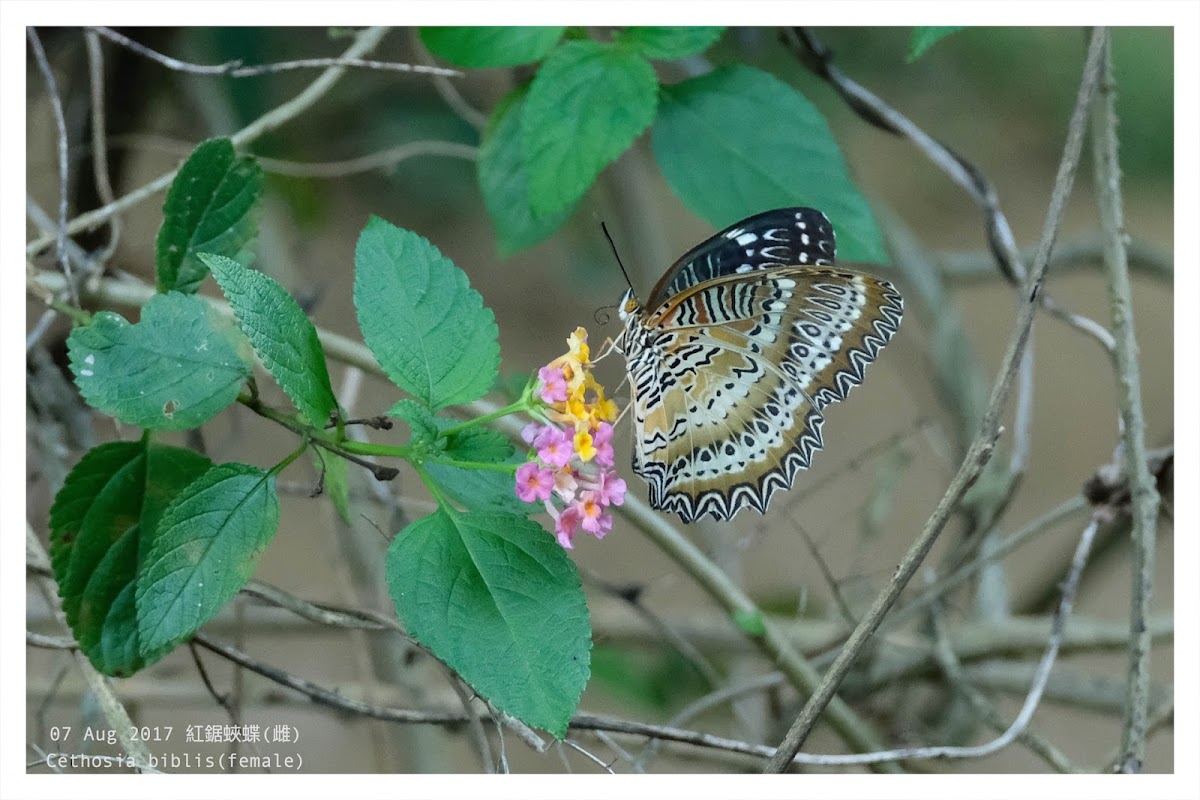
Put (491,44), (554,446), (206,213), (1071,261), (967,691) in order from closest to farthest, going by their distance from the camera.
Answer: (554,446) < (206,213) < (491,44) < (967,691) < (1071,261)

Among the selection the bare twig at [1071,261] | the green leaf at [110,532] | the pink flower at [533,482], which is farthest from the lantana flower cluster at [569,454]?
the bare twig at [1071,261]

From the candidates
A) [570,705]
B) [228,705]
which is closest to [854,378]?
[570,705]

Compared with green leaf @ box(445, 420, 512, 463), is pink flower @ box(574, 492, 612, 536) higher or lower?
lower

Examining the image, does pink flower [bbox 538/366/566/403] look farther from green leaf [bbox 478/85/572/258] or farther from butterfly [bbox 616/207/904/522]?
green leaf [bbox 478/85/572/258]

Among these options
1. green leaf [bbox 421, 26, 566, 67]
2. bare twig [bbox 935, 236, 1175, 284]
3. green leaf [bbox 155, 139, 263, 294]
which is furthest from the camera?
bare twig [bbox 935, 236, 1175, 284]

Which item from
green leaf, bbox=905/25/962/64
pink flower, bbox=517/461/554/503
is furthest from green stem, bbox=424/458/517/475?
green leaf, bbox=905/25/962/64

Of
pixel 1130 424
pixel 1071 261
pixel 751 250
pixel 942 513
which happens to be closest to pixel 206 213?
pixel 751 250

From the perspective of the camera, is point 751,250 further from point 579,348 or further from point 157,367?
point 157,367
